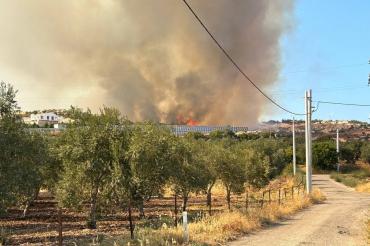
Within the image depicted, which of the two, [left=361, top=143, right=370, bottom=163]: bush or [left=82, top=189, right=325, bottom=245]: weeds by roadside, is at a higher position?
[left=361, top=143, right=370, bottom=163]: bush

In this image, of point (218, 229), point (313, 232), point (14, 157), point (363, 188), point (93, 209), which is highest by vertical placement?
point (14, 157)

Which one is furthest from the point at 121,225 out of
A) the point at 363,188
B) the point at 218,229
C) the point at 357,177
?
the point at 357,177

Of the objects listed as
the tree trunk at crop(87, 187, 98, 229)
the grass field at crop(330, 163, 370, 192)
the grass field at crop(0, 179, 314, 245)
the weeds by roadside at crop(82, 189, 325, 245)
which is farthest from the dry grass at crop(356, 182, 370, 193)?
the tree trunk at crop(87, 187, 98, 229)

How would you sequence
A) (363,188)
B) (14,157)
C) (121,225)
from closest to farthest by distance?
(14,157) < (121,225) < (363,188)

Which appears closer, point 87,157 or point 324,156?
point 87,157

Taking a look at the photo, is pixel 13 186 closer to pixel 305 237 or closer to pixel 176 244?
pixel 176 244

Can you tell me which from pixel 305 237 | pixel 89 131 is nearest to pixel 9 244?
pixel 89 131

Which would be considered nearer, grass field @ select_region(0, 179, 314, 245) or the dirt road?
the dirt road

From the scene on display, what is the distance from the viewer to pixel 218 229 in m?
19.9

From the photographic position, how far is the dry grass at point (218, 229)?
1692 cm

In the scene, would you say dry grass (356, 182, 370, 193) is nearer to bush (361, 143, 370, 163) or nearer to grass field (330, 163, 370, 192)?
grass field (330, 163, 370, 192)

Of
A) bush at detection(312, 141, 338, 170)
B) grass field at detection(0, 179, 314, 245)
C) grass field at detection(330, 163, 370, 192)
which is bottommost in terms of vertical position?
grass field at detection(0, 179, 314, 245)

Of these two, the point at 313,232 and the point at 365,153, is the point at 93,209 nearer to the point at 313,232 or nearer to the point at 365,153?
the point at 313,232

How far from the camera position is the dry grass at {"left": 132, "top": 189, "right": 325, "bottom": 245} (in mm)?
16922
